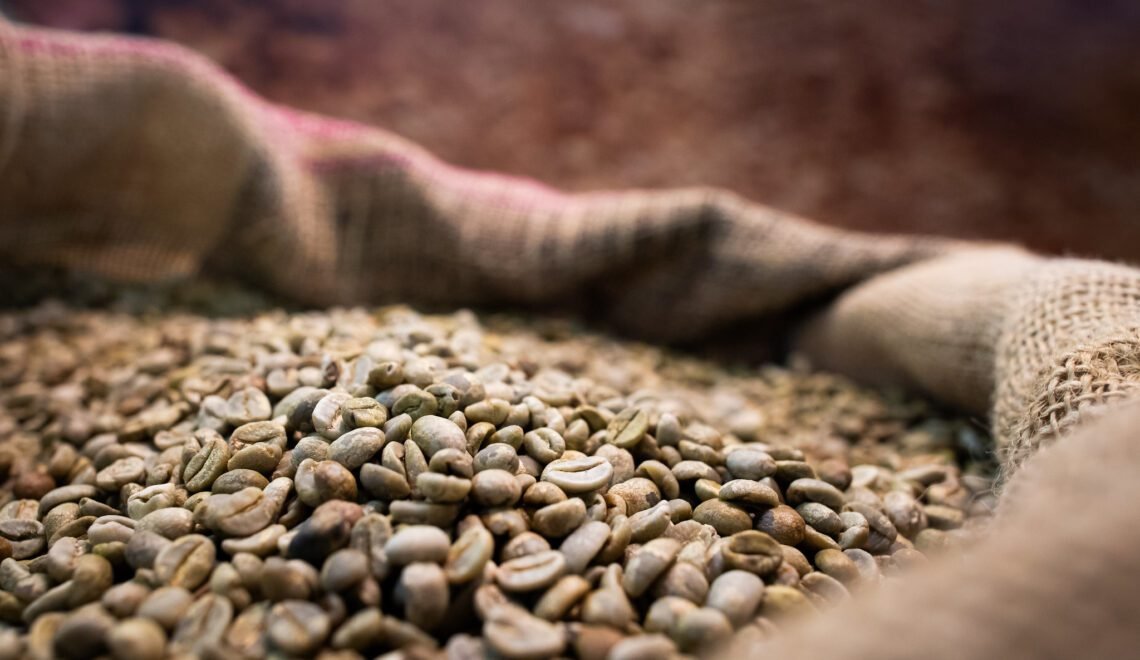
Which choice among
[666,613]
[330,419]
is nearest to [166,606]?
[330,419]

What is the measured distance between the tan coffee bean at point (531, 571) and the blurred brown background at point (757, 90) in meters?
2.06

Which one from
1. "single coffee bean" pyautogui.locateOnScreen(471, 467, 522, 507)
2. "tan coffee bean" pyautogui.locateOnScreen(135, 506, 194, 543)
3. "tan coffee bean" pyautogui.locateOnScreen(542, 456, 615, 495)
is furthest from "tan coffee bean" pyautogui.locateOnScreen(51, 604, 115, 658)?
"tan coffee bean" pyautogui.locateOnScreen(542, 456, 615, 495)

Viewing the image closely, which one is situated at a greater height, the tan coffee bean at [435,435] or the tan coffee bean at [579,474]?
the tan coffee bean at [435,435]

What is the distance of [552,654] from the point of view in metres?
0.75

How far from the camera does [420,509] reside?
87cm

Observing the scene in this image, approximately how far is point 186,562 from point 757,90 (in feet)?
8.87

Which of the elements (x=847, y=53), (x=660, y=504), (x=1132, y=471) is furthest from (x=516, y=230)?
(x=847, y=53)

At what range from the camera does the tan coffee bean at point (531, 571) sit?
32.5 inches

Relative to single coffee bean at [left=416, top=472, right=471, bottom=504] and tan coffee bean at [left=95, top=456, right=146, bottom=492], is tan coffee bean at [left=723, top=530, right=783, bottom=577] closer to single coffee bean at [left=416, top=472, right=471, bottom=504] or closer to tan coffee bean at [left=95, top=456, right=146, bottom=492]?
single coffee bean at [left=416, top=472, right=471, bottom=504]

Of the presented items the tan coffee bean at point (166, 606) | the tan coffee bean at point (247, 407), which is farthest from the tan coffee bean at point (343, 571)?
the tan coffee bean at point (247, 407)

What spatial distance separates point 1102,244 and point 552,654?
268 centimetres

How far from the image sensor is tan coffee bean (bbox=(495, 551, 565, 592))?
83 cm

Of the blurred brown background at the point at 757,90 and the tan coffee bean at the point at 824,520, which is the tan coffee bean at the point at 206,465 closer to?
the tan coffee bean at the point at 824,520

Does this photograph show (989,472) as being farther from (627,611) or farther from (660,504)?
(627,611)
